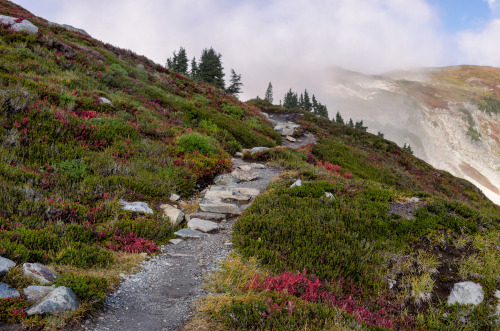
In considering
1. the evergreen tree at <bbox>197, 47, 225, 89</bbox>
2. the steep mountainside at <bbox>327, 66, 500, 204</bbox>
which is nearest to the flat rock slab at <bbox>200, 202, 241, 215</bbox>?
the evergreen tree at <bbox>197, 47, 225, 89</bbox>

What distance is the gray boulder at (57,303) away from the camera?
3293mm

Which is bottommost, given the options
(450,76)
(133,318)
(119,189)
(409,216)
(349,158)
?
(133,318)

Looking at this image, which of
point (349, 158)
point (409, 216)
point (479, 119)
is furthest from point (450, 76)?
point (409, 216)

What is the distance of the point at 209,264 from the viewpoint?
5574mm

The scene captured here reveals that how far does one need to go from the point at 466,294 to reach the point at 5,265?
7.40 metres

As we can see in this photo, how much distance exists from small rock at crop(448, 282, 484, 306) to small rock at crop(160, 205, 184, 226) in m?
5.97

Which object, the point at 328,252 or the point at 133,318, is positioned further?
the point at 328,252

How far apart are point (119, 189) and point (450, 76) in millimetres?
236017

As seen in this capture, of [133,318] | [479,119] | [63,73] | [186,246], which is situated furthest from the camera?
[479,119]

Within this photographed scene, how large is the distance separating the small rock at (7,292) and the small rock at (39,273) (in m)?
0.30

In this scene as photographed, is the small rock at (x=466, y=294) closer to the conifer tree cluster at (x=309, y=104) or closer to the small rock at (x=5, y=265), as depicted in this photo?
the small rock at (x=5, y=265)

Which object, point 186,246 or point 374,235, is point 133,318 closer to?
point 186,246

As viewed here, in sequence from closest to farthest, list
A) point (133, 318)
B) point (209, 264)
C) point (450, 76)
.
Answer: point (133, 318) → point (209, 264) → point (450, 76)

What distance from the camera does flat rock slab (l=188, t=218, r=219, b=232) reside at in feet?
23.1
